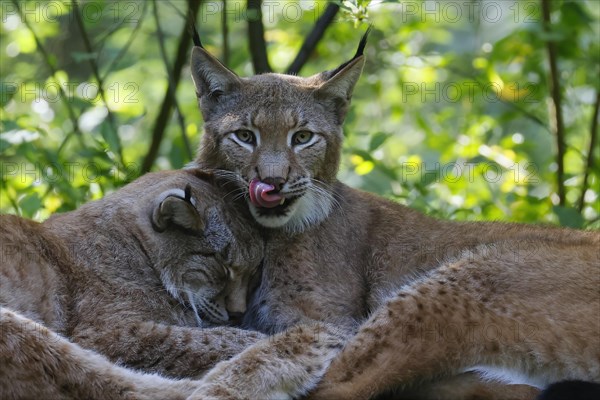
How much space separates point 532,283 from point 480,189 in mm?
4313

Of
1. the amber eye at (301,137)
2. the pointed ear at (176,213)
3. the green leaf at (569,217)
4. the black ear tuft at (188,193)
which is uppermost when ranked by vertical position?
the amber eye at (301,137)

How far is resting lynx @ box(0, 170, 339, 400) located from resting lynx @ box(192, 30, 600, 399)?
9.1 inches

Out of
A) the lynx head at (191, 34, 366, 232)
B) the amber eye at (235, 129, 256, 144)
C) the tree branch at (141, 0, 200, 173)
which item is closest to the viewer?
the lynx head at (191, 34, 366, 232)

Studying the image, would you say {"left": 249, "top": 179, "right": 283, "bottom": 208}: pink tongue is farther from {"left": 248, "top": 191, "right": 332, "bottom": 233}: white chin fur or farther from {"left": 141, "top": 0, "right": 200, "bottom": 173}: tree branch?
{"left": 141, "top": 0, "right": 200, "bottom": 173}: tree branch

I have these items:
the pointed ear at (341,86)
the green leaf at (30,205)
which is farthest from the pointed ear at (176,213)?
the green leaf at (30,205)

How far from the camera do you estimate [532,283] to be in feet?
17.5

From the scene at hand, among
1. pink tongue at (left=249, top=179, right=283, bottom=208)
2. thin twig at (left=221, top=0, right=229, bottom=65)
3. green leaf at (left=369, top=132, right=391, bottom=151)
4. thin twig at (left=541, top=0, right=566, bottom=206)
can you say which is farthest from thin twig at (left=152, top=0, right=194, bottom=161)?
thin twig at (left=541, top=0, right=566, bottom=206)

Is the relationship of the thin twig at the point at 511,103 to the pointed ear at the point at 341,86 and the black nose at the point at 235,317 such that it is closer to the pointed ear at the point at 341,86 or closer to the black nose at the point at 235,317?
the pointed ear at the point at 341,86

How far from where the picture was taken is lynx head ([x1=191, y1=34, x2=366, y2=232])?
238 inches

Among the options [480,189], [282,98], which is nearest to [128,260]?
[282,98]

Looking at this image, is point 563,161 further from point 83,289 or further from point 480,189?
point 83,289

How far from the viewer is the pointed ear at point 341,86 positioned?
650cm

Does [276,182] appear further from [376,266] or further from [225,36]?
[225,36]

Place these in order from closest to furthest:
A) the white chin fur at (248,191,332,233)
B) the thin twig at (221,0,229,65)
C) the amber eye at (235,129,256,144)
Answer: the white chin fur at (248,191,332,233)
the amber eye at (235,129,256,144)
the thin twig at (221,0,229,65)
